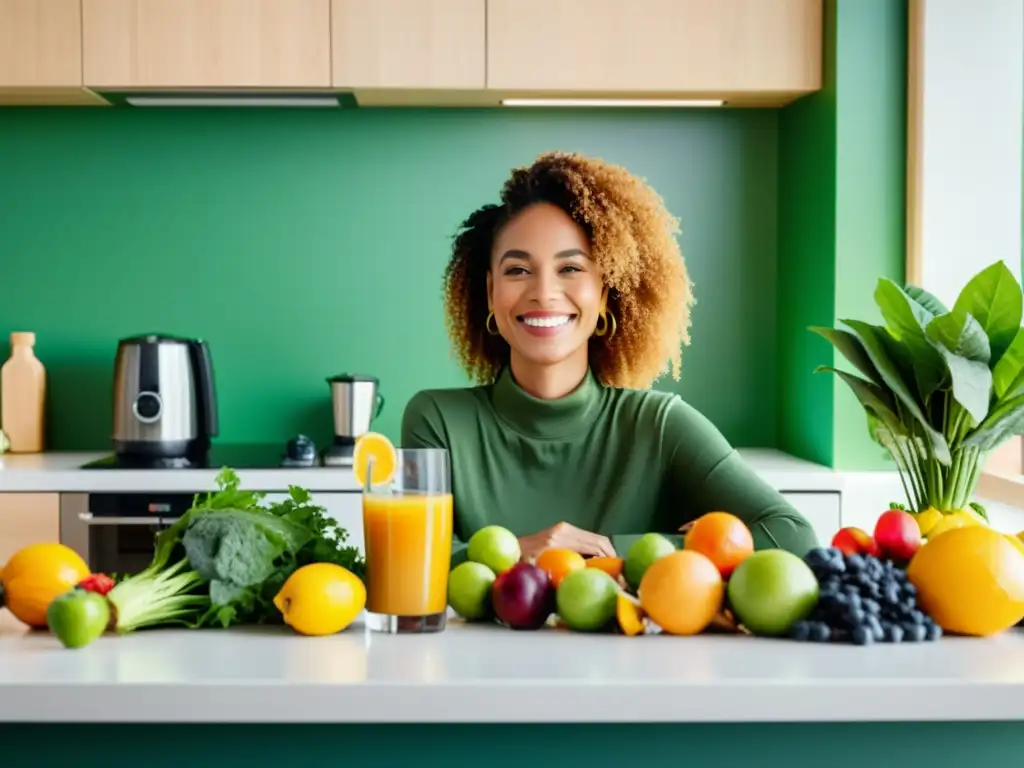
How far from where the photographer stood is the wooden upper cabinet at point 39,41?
312 cm

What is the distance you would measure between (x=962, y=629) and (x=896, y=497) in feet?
6.32

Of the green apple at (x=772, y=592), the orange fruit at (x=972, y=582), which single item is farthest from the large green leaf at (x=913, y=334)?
the green apple at (x=772, y=592)

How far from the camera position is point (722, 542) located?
1219mm

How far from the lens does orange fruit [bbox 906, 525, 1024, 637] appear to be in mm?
1140

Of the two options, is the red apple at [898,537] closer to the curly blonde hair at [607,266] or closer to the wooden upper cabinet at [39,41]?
the curly blonde hair at [607,266]

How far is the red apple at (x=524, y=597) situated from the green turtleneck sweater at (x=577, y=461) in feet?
2.25

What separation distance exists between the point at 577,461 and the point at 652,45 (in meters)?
1.66

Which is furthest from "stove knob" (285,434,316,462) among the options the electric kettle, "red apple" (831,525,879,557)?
"red apple" (831,525,879,557)

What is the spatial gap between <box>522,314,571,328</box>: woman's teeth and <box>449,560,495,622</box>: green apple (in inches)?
26.2

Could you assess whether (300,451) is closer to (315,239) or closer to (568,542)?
(315,239)

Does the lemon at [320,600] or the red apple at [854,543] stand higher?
the red apple at [854,543]

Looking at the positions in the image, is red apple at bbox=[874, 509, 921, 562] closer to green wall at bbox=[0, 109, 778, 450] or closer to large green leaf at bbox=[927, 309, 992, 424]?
large green leaf at bbox=[927, 309, 992, 424]

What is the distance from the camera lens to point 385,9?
3162 mm

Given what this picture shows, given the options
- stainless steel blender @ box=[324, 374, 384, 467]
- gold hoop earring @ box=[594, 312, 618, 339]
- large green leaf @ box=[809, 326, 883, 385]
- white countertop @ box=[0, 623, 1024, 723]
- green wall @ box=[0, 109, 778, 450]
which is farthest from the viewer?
green wall @ box=[0, 109, 778, 450]
